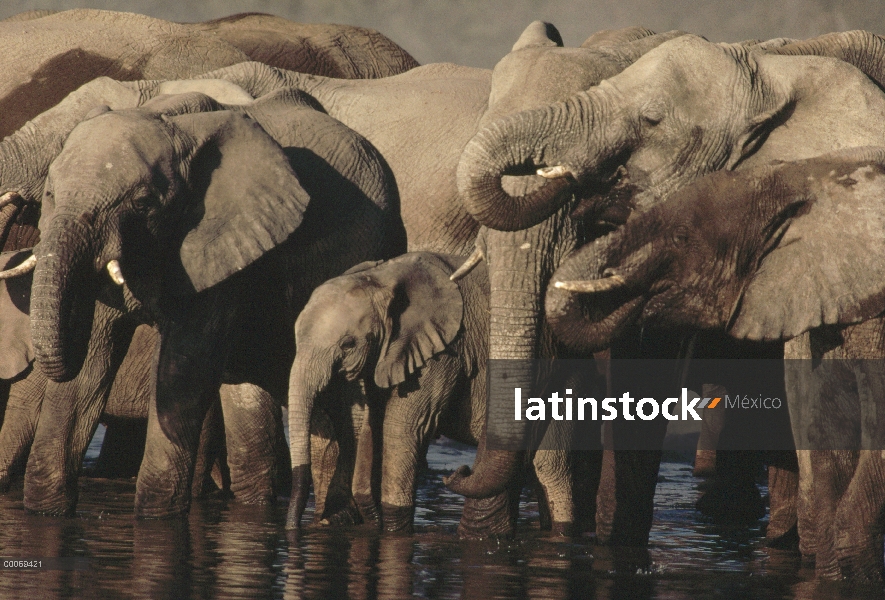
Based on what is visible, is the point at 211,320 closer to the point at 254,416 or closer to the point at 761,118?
the point at 254,416

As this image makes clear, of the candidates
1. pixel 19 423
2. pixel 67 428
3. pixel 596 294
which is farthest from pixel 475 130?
pixel 596 294

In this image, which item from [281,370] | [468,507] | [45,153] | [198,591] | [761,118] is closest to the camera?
[198,591]

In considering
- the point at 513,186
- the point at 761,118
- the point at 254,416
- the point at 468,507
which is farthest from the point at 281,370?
the point at 761,118

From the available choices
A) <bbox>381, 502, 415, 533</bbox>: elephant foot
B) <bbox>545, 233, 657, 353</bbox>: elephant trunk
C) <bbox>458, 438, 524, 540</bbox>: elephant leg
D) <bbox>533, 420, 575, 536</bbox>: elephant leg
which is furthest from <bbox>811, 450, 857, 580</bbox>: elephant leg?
<bbox>381, 502, 415, 533</bbox>: elephant foot

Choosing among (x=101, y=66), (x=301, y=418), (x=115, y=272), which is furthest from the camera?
(x=101, y=66)

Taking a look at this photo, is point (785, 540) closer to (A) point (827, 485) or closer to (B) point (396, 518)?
(A) point (827, 485)

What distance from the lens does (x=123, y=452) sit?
36.4 feet

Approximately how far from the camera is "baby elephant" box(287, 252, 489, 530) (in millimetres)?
8227

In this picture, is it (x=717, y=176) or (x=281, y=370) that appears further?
(x=281, y=370)

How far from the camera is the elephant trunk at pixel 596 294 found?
682cm

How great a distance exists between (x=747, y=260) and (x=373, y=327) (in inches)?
77.9

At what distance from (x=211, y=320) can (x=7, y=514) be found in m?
1.26

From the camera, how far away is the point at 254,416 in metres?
9.56

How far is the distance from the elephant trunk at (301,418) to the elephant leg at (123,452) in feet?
9.88
